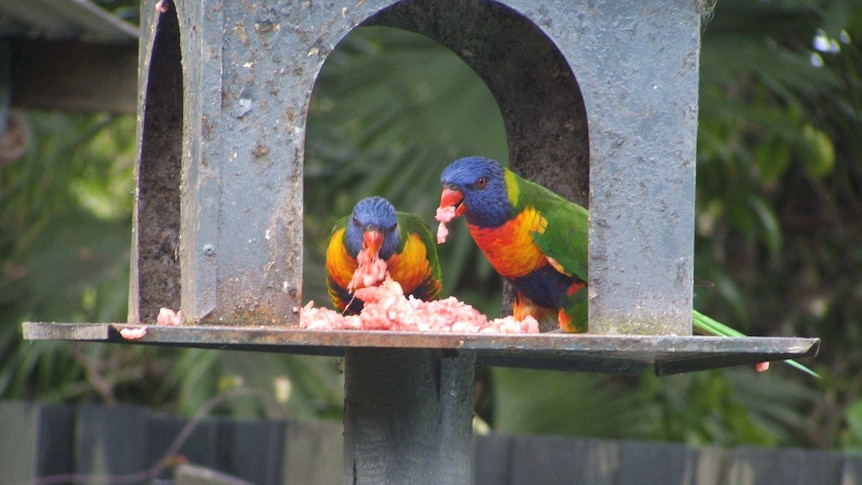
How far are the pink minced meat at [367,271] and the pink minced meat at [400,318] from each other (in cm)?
6

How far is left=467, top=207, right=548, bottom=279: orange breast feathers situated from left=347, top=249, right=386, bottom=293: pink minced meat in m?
0.23

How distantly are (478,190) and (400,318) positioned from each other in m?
0.46

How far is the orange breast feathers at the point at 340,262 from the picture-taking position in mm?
2043

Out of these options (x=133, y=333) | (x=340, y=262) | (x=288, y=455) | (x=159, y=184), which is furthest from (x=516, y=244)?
(x=288, y=455)

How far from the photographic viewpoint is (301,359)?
3.33 m

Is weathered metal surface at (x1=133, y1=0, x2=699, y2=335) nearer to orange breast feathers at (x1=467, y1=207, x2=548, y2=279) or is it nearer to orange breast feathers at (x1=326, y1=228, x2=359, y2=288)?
orange breast feathers at (x1=467, y1=207, x2=548, y2=279)

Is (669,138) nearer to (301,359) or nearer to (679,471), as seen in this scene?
(679,471)

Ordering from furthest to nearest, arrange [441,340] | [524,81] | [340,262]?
[524,81] → [340,262] → [441,340]

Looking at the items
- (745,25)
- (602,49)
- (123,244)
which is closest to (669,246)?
(602,49)

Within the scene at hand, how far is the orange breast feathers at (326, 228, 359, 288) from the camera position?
80.4 inches

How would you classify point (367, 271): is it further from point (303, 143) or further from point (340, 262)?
point (303, 143)

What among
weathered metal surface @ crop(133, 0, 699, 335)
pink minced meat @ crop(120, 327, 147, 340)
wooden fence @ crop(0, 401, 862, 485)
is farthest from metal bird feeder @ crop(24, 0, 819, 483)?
wooden fence @ crop(0, 401, 862, 485)

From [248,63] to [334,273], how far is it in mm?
688

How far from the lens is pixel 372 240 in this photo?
6.35 feet
